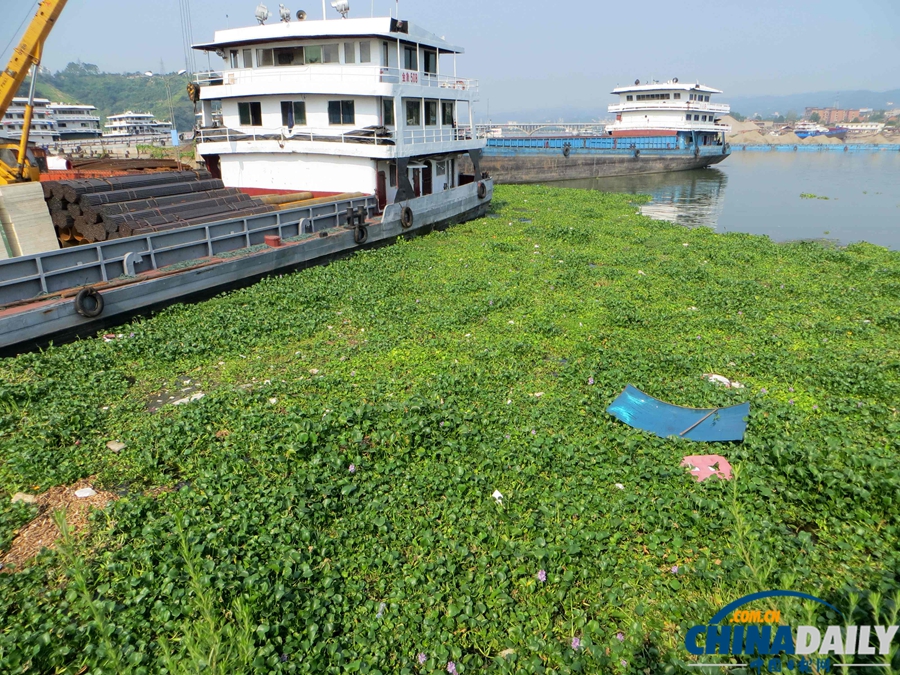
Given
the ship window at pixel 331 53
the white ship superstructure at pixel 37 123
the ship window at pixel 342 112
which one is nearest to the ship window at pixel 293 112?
the ship window at pixel 342 112

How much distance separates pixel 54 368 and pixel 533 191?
28043 millimetres

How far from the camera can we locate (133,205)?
1248 centimetres

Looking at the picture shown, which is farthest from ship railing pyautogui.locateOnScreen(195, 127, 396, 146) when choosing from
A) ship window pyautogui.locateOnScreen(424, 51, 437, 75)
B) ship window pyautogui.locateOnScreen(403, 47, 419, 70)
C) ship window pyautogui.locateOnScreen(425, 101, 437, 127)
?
ship window pyautogui.locateOnScreen(424, 51, 437, 75)

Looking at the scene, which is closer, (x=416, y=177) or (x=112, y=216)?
(x=112, y=216)

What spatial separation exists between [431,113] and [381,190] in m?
4.59

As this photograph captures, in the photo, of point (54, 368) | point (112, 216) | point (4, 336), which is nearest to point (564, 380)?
point (54, 368)

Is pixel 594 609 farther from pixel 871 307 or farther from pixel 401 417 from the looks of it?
pixel 871 307

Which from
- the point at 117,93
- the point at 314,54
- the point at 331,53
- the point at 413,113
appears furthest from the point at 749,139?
the point at 117,93

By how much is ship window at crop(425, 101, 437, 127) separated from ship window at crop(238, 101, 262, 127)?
5841 mm

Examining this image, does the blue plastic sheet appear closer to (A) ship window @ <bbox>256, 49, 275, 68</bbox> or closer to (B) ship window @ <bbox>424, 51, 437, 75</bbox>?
(A) ship window @ <bbox>256, 49, 275, 68</bbox>

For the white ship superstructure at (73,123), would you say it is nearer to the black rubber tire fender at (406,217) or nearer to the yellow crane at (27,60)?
the yellow crane at (27,60)

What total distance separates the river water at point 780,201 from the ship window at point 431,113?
12856 mm

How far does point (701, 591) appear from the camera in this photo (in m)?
4.18

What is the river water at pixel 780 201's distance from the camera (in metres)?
24.2
